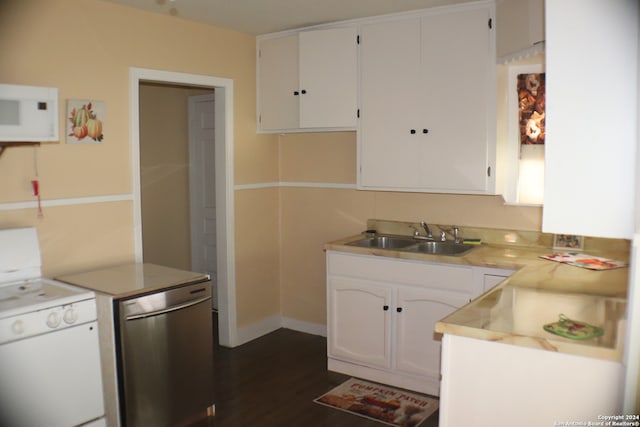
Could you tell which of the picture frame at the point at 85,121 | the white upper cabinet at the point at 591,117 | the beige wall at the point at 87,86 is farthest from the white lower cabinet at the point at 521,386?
the picture frame at the point at 85,121

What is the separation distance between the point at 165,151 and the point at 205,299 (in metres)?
2.31

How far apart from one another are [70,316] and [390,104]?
2358 mm

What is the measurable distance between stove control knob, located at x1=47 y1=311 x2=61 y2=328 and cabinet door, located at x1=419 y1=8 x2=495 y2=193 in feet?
7.65

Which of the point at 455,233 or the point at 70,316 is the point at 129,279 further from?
the point at 455,233

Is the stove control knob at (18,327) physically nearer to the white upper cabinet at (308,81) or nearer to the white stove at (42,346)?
the white stove at (42,346)

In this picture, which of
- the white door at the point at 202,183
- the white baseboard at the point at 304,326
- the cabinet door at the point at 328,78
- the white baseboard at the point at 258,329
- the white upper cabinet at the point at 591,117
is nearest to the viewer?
the white upper cabinet at the point at 591,117

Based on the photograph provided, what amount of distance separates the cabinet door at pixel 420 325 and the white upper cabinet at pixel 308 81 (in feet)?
4.28

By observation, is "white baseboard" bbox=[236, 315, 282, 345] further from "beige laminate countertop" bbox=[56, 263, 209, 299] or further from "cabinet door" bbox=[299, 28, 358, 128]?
"cabinet door" bbox=[299, 28, 358, 128]

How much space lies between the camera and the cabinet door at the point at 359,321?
3.71 meters

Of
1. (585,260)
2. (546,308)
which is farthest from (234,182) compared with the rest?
(546,308)

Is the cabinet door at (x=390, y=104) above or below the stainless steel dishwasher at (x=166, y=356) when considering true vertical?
above

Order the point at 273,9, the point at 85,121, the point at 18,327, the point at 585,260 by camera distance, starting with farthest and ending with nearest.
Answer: the point at 273,9 < the point at 85,121 < the point at 585,260 < the point at 18,327

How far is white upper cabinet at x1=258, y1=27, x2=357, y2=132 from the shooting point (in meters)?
4.04

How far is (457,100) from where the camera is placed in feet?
11.8
